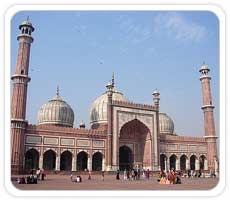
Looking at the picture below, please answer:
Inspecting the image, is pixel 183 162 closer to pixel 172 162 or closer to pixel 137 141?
pixel 172 162

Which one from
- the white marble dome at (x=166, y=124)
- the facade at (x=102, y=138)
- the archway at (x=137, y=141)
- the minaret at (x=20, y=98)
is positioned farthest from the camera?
the white marble dome at (x=166, y=124)

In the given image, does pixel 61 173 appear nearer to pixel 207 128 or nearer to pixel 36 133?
pixel 36 133

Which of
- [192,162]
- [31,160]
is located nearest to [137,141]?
[192,162]

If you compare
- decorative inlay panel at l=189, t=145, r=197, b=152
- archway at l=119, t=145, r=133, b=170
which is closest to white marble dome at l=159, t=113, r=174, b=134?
decorative inlay panel at l=189, t=145, r=197, b=152

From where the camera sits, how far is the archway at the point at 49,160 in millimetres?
20234

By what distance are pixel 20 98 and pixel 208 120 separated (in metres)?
14.3

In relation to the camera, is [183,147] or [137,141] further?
[183,147]

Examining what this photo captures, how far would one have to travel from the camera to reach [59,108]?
77.2ft

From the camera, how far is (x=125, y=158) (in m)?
23.4

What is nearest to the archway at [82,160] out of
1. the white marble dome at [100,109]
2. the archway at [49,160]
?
the archway at [49,160]

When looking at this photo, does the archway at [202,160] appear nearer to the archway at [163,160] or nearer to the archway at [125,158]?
the archway at [163,160]

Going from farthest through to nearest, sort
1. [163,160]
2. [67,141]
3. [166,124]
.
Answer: [166,124] < [163,160] < [67,141]
